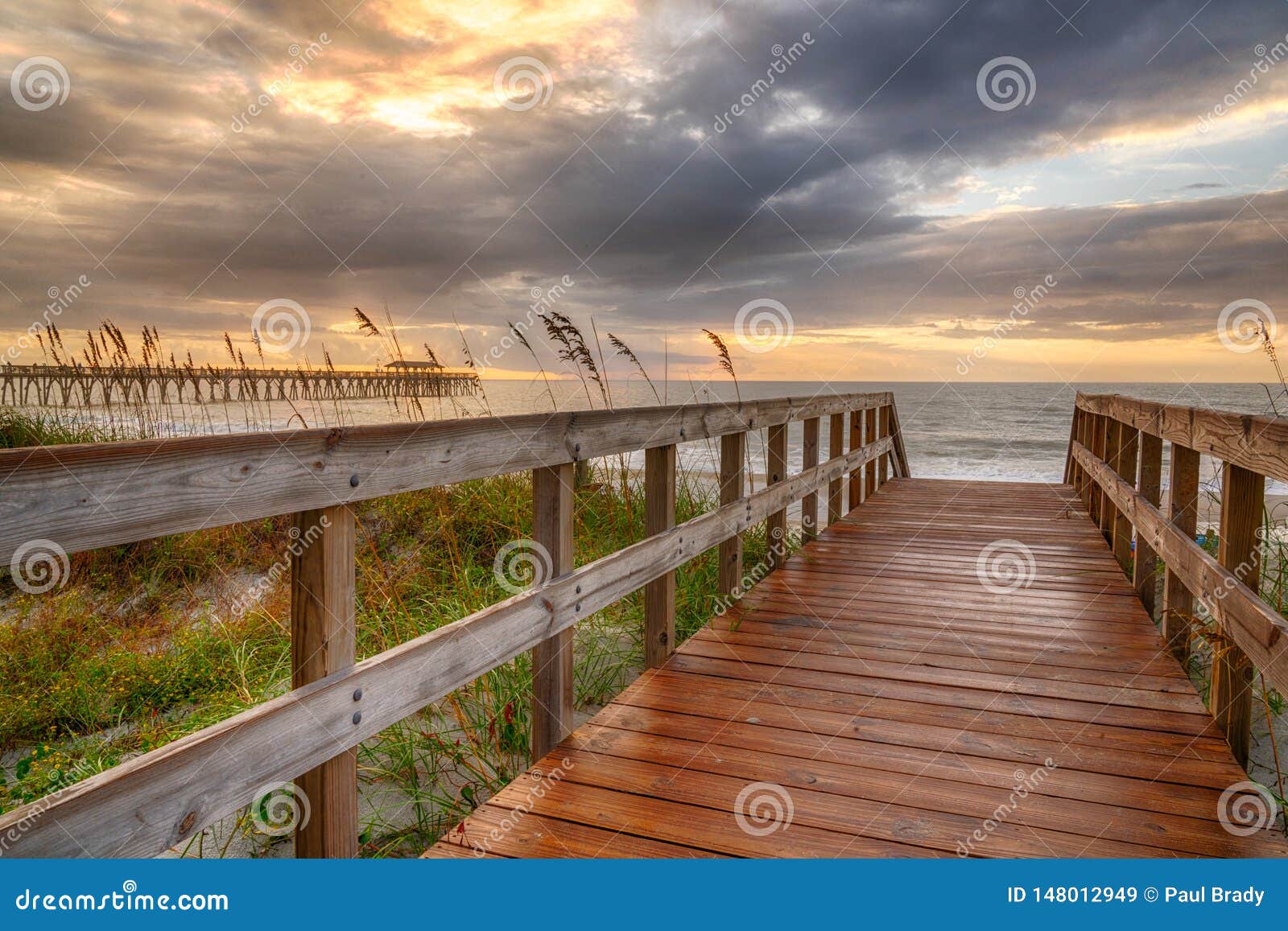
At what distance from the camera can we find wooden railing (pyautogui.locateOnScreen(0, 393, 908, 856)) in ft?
3.43

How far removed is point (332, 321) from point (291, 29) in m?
3.13

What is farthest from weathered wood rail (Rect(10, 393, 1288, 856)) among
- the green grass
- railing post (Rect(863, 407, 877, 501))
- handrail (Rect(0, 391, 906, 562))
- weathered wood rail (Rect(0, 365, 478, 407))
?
railing post (Rect(863, 407, 877, 501))

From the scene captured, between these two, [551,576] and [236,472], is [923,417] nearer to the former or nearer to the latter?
[551,576]

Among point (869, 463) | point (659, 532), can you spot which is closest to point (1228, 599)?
point (659, 532)

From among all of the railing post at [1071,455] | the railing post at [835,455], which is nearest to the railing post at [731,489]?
the railing post at [835,455]

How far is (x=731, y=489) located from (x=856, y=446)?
4112 mm

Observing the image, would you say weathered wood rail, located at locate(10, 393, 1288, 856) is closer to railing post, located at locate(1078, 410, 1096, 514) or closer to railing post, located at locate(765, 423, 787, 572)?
railing post, located at locate(765, 423, 787, 572)

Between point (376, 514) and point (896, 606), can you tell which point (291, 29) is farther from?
point (896, 606)

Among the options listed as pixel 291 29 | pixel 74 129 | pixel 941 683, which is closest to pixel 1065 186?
pixel 941 683

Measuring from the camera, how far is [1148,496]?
4.12m

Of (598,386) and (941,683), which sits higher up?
(598,386)

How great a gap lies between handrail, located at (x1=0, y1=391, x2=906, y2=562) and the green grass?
1108 mm

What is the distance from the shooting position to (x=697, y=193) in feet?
46.2

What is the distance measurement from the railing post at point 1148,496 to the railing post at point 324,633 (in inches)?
161
